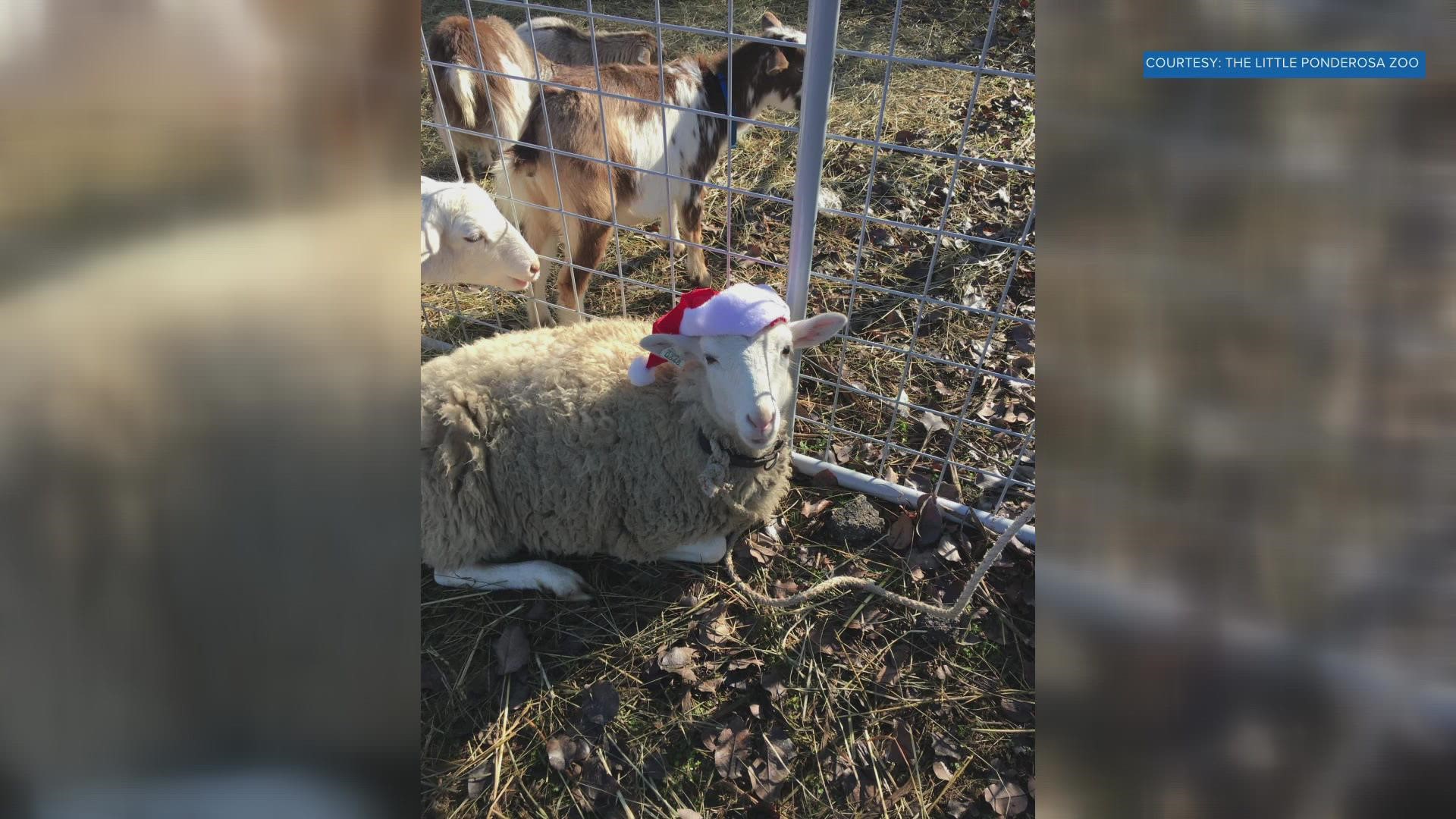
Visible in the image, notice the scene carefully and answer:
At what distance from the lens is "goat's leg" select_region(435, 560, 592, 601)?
2738 millimetres

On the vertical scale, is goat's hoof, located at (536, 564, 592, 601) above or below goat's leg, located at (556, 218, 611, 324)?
below

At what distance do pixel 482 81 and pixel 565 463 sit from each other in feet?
6.71

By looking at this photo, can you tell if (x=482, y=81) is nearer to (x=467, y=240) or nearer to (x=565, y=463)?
(x=467, y=240)

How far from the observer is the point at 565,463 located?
268 centimetres

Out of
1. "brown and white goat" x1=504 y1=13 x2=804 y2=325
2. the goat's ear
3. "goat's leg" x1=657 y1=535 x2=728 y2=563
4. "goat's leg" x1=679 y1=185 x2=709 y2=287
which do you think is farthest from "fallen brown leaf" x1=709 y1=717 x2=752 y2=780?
the goat's ear

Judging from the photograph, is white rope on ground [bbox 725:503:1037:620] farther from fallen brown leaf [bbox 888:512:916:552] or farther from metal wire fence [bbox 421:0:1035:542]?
metal wire fence [bbox 421:0:1035:542]

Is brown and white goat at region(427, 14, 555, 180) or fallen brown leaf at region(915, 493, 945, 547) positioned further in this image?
brown and white goat at region(427, 14, 555, 180)

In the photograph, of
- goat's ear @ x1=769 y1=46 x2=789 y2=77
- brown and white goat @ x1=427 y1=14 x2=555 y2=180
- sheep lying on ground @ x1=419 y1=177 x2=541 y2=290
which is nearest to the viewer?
sheep lying on ground @ x1=419 y1=177 x2=541 y2=290

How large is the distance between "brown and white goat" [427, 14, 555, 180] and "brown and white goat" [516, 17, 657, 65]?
4.62 feet

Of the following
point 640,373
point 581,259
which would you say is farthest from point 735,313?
point 581,259
